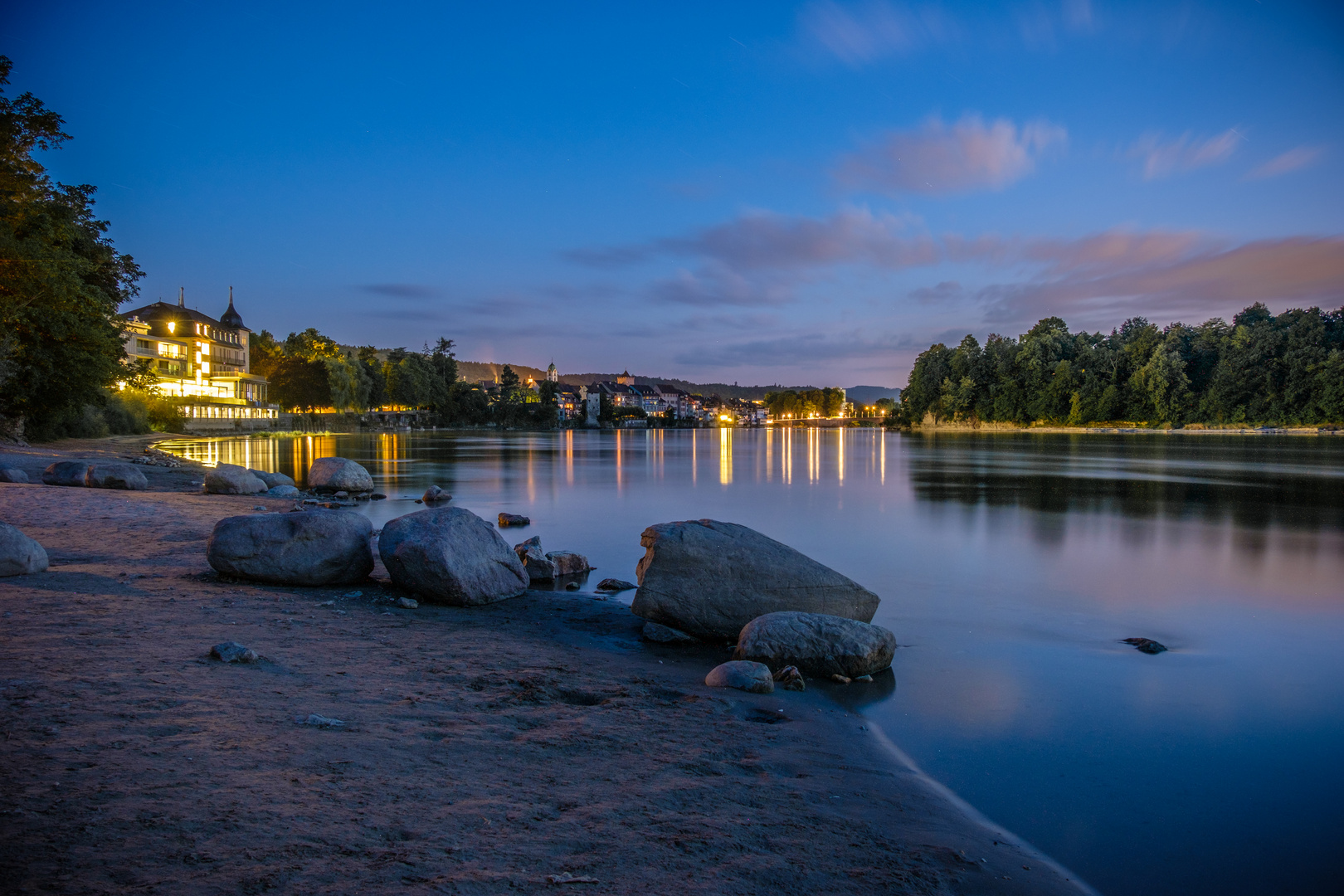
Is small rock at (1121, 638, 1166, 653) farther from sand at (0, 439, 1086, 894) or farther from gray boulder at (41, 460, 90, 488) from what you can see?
gray boulder at (41, 460, 90, 488)

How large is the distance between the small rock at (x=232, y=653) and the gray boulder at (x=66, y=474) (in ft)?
55.1

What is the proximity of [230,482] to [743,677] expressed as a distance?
65.3 feet

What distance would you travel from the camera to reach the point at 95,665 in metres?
5.68

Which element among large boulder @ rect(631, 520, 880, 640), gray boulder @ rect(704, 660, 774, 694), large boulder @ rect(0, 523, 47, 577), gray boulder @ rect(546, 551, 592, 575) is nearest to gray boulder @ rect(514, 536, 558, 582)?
gray boulder @ rect(546, 551, 592, 575)

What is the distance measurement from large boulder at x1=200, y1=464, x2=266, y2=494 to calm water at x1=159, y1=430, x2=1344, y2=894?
397 centimetres

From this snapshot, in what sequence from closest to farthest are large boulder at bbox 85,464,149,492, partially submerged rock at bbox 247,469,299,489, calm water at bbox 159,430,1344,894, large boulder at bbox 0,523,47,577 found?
calm water at bbox 159,430,1344,894
large boulder at bbox 0,523,47,577
large boulder at bbox 85,464,149,492
partially submerged rock at bbox 247,469,299,489

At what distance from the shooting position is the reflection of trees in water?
24.6m

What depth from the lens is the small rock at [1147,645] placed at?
988 cm

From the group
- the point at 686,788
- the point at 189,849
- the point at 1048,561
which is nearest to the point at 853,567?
the point at 1048,561

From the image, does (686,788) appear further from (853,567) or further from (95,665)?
(853,567)

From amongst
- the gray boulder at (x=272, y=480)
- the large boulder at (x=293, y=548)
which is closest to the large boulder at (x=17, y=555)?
the large boulder at (x=293, y=548)

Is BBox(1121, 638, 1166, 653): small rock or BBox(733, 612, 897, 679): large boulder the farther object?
BBox(1121, 638, 1166, 653): small rock

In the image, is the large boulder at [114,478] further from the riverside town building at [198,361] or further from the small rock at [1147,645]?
the riverside town building at [198,361]

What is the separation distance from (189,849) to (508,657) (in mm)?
4576
